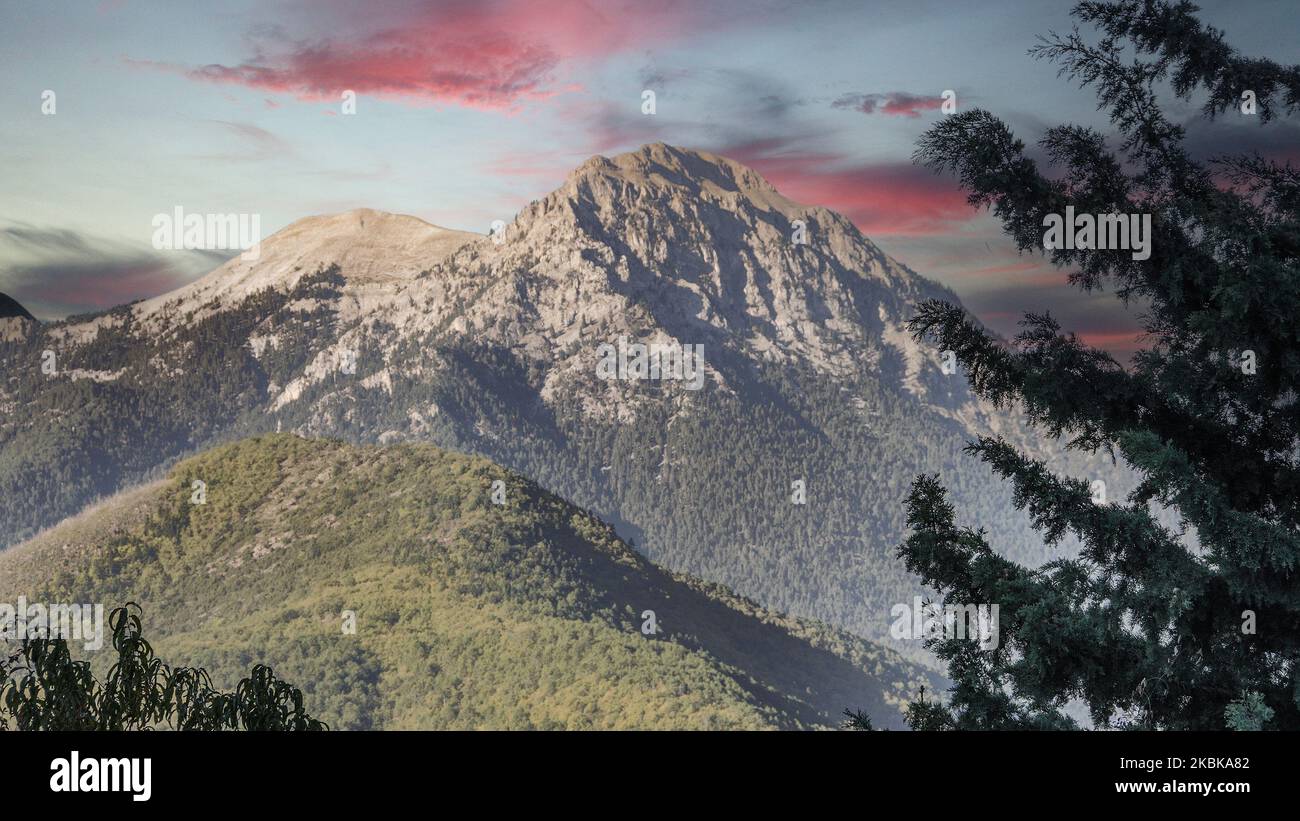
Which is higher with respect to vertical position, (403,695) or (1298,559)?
(1298,559)

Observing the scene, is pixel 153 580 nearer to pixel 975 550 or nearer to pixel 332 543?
pixel 332 543

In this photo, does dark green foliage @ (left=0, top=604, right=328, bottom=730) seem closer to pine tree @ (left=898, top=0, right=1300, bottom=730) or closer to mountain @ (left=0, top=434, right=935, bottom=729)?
pine tree @ (left=898, top=0, right=1300, bottom=730)

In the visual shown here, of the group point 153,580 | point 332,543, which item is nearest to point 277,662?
point 332,543

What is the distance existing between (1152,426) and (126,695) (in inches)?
516

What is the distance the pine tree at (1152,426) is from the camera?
40.5 feet

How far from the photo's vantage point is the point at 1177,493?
38.8 ft

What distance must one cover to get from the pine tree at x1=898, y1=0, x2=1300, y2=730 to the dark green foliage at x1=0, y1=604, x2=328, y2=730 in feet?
25.3

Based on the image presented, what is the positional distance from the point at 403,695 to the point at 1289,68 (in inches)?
6049

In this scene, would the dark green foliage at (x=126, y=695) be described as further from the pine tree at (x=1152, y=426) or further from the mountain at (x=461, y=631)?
the mountain at (x=461, y=631)

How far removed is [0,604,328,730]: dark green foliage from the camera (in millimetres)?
7711

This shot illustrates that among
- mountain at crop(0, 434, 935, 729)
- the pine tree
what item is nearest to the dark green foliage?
the pine tree

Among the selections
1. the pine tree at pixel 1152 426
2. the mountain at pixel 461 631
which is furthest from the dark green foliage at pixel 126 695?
the mountain at pixel 461 631

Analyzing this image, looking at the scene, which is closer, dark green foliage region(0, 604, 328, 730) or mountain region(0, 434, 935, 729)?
dark green foliage region(0, 604, 328, 730)
